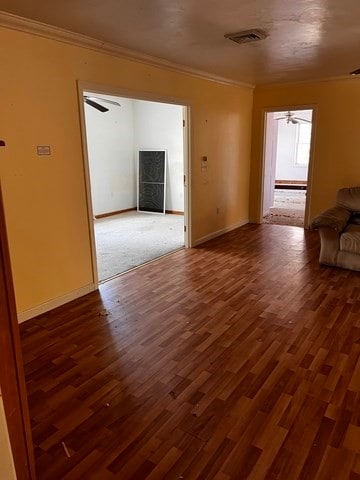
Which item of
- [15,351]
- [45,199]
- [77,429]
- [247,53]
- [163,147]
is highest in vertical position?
[247,53]

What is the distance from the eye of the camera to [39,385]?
89.3 inches

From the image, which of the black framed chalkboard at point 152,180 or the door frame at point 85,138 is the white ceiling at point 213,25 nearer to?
the door frame at point 85,138

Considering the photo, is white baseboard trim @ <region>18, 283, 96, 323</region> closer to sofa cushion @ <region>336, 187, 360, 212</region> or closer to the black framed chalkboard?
sofa cushion @ <region>336, 187, 360, 212</region>

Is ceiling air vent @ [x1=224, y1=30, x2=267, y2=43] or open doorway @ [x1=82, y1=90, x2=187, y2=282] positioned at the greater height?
ceiling air vent @ [x1=224, y1=30, x2=267, y2=43]

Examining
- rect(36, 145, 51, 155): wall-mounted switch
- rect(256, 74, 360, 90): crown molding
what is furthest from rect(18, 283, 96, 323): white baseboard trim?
rect(256, 74, 360, 90): crown molding

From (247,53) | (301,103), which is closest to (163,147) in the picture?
(301,103)

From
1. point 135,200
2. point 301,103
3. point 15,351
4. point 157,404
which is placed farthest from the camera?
point 135,200

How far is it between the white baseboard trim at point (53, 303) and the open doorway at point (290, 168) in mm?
4577

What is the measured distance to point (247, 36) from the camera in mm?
3133

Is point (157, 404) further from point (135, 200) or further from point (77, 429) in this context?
point (135, 200)

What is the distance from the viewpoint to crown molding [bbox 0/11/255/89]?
2672mm

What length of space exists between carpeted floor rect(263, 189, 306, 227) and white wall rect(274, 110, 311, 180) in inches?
38.7

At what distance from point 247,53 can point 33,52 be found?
2194 mm

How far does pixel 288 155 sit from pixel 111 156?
640cm
